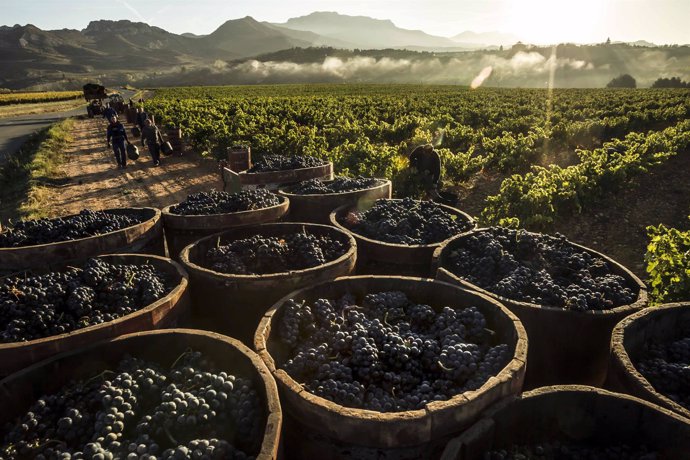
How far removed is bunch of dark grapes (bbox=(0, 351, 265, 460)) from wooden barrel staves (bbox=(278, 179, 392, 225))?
353 cm

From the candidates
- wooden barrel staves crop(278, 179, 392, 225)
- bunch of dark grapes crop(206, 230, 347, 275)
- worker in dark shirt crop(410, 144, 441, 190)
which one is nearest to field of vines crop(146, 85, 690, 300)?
worker in dark shirt crop(410, 144, 441, 190)

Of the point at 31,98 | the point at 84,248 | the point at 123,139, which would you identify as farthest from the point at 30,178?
the point at 31,98

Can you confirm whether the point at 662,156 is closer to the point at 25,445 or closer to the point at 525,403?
the point at 525,403

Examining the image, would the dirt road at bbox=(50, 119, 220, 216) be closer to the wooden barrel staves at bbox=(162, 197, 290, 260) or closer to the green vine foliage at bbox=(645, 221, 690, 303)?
the wooden barrel staves at bbox=(162, 197, 290, 260)

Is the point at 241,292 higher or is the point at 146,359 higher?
the point at 241,292

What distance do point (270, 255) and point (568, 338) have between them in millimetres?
2867

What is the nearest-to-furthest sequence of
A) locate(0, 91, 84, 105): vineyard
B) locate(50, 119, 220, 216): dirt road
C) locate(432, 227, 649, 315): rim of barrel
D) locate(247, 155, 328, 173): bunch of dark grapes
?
1. locate(432, 227, 649, 315): rim of barrel
2. locate(247, 155, 328, 173): bunch of dark grapes
3. locate(50, 119, 220, 216): dirt road
4. locate(0, 91, 84, 105): vineyard

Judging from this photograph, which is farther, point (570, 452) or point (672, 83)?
point (672, 83)

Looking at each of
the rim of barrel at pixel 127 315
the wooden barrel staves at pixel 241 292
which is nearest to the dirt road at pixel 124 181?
the rim of barrel at pixel 127 315

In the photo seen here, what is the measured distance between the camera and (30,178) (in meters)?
14.0

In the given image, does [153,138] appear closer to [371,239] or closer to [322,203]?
[322,203]

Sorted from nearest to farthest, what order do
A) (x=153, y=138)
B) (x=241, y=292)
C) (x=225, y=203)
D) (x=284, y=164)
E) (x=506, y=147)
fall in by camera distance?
(x=241, y=292) < (x=225, y=203) < (x=284, y=164) < (x=506, y=147) < (x=153, y=138)

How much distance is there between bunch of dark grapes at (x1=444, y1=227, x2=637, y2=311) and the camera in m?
3.73

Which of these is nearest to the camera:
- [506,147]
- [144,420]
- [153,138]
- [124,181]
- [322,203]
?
[144,420]
